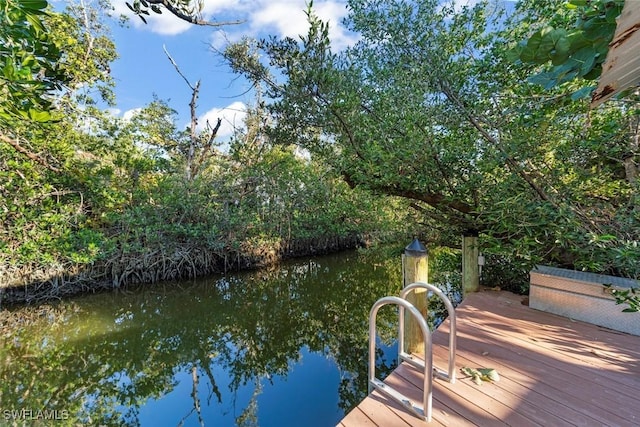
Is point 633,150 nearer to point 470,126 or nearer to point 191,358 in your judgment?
point 470,126

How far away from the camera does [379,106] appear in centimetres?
429

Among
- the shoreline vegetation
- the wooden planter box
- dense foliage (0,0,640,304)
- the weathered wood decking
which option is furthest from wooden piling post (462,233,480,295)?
the shoreline vegetation

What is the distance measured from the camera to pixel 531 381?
1.96m

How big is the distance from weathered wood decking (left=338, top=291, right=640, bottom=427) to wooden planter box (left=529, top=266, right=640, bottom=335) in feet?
0.43

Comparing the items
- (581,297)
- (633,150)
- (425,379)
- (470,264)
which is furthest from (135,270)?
(633,150)

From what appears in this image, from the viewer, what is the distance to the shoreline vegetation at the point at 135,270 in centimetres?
578

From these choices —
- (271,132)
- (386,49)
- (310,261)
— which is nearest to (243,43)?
(271,132)

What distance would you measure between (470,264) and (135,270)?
304 inches

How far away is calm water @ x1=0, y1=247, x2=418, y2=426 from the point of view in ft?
10.0

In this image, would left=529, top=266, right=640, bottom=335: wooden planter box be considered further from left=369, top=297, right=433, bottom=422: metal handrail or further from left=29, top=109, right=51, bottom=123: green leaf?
left=29, top=109, right=51, bottom=123: green leaf

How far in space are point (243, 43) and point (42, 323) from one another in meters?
6.26

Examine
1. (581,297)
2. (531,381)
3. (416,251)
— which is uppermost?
(416,251)

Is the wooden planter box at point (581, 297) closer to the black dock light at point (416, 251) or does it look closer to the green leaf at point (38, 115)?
the black dock light at point (416, 251)

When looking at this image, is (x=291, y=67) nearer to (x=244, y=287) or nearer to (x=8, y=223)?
(x=244, y=287)
